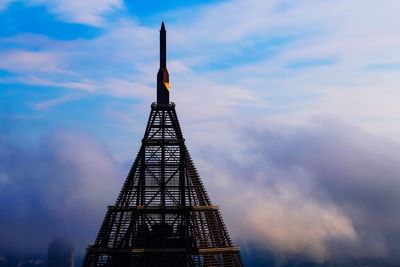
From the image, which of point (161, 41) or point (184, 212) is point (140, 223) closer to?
point (184, 212)

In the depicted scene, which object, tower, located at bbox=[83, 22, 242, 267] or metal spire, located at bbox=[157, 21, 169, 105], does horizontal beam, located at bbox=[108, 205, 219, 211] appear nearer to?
tower, located at bbox=[83, 22, 242, 267]

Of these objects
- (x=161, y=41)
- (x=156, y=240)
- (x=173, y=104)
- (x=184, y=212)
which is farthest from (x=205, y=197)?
(x=161, y=41)

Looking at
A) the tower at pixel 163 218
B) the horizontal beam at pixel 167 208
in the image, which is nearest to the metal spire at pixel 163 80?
the tower at pixel 163 218

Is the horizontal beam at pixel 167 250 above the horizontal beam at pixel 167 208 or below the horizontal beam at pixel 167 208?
below

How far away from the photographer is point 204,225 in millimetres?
108875

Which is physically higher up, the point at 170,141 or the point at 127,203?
the point at 170,141

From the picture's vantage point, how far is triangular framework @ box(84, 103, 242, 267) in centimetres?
10600

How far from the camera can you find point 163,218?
111 meters

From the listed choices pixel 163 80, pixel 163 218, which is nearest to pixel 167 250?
pixel 163 218

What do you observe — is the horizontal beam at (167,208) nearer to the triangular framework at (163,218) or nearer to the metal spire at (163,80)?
the triangular framework at (163,218)

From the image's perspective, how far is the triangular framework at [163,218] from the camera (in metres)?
106

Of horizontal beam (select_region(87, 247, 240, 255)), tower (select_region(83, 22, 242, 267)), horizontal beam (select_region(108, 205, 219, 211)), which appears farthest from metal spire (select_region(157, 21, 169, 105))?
horizontal beam (select_region(87, 247, 240, 255))

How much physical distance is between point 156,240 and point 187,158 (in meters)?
16.5

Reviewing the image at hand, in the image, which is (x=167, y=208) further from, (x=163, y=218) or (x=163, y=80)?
(x=163, y=80)
